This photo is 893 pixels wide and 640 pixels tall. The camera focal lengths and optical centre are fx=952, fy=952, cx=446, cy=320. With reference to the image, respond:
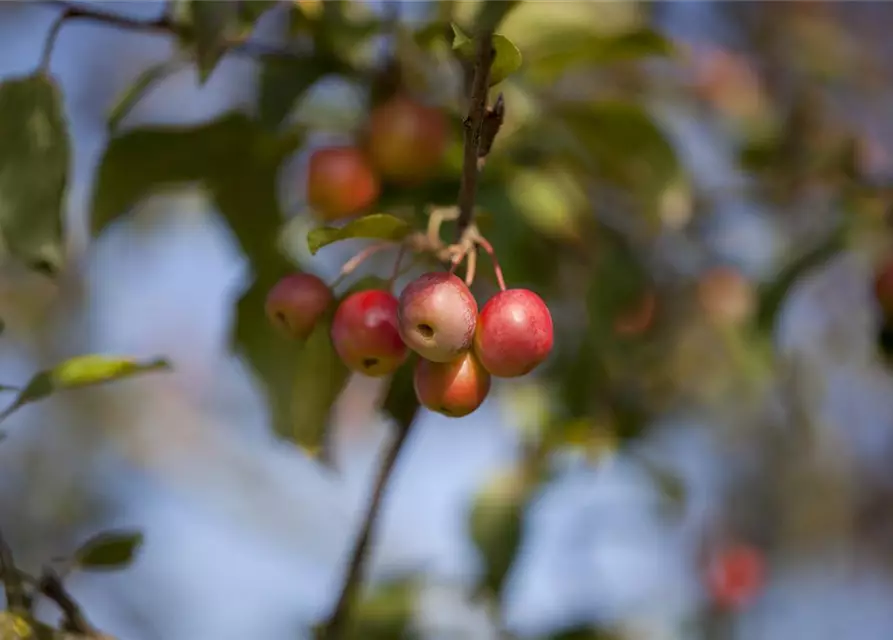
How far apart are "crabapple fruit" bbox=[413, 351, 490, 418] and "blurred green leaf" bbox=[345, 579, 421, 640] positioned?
3.08 feet

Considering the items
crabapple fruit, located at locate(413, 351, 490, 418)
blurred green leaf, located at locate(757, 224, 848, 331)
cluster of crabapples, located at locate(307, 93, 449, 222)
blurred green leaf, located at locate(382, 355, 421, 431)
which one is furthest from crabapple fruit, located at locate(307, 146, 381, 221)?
blurred green leaf, located at locate(757, 224, 848, 331)

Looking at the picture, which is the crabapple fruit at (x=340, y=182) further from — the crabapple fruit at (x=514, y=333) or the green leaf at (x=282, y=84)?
the crabapple fruit at (x=514, y=333)

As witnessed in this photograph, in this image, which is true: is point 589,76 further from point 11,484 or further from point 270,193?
point 11,484

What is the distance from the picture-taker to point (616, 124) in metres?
1.30

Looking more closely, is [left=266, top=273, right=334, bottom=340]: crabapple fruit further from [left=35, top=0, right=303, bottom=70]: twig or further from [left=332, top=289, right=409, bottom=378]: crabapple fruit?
[left=35, top=0, right=303, bottom=70]: twig

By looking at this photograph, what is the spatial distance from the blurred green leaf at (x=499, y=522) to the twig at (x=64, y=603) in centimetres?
72

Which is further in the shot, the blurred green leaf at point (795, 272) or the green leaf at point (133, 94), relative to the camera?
the blurred green leaf at point (795, 272)

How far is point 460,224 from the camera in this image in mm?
788

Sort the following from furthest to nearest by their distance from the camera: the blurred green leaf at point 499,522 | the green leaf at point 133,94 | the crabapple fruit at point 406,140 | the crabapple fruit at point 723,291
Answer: the crabapple fruit at point 723,291, the blurred green leaf at point 499,522, the crabapple fruit at point 406,140, the green leaf at point 133,94

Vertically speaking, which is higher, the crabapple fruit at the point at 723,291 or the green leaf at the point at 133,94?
the green leaf at the point at 133,94

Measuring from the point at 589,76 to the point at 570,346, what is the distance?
89 cm

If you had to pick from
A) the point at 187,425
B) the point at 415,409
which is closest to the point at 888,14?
the point at 187,425

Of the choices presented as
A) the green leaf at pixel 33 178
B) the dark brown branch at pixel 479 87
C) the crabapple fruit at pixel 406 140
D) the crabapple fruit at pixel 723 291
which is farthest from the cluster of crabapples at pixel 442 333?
the crabapple fruit at pixel 723 291

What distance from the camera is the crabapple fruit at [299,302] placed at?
0.85 meters
